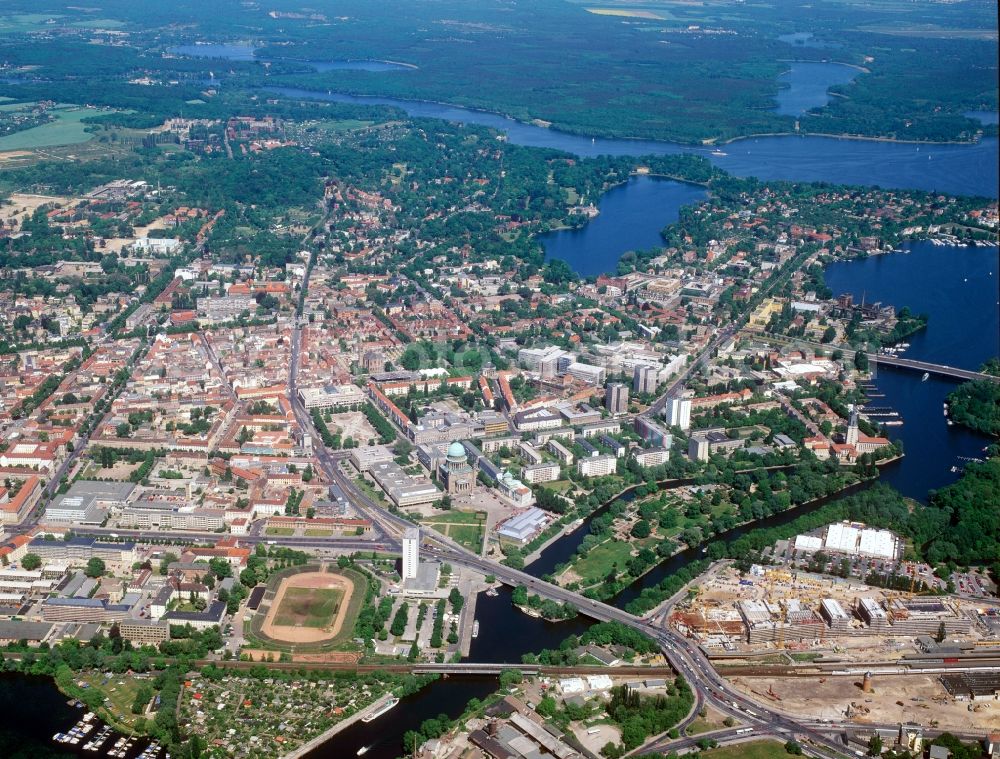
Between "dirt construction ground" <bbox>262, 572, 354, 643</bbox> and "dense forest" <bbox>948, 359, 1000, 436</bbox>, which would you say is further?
"dense forest" <bbox>948, 359, 1000, 436</bbox>

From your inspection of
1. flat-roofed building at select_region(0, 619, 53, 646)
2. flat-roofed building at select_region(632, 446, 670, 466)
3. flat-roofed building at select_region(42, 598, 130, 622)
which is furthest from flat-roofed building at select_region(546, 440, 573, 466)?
flat-roofed building at select_region(0, 619, 53, 646)

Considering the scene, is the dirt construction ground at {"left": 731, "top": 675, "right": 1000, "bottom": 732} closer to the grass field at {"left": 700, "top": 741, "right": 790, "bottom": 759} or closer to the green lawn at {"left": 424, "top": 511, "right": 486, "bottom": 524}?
the grass field at {"left": 700, "top": 741, "right": 790, "bottom": 759}

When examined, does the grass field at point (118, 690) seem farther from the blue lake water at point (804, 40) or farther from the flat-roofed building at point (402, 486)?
the blue lake water at point (804, 40)

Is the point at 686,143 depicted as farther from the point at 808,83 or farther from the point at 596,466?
the point at 596,466

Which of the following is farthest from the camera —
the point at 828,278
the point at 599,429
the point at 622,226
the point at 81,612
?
the point at 622,226

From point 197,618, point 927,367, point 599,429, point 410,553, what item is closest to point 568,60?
point 927,367
